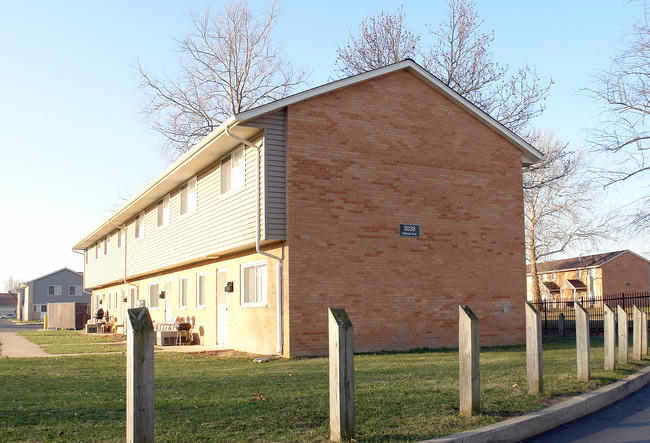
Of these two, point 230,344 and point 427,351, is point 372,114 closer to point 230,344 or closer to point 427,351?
point 427,351

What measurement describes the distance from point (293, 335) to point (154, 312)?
14.1m

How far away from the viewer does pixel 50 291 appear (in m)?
88.2

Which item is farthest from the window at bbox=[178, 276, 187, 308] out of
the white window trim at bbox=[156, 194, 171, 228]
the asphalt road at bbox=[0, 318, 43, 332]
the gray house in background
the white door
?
the gray house in background

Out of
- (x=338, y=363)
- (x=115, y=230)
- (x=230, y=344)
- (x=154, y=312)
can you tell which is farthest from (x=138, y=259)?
(x=338, y=363)

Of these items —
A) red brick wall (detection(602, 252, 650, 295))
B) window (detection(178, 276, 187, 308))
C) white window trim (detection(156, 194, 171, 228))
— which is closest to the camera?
window (detection(178, 276, 187, 308))

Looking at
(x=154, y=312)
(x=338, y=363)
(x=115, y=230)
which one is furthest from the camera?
(x=115, y=230)

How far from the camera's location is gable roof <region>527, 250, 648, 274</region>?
198ft

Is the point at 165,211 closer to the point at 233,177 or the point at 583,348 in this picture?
the point at 233,177

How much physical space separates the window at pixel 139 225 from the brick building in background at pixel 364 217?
26.7 ft

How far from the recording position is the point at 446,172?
54.9 feet

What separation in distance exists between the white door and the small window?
326 inches

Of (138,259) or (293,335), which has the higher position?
(138,259)

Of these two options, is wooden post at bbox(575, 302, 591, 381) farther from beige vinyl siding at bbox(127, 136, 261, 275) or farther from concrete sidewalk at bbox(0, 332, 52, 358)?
concrete sidewalk at bbox(0, 332, 52, 358)

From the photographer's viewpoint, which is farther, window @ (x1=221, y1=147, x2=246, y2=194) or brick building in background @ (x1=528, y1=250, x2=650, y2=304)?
brick building in background @ (x1=528, y1=250, x2=650, y2=304)
